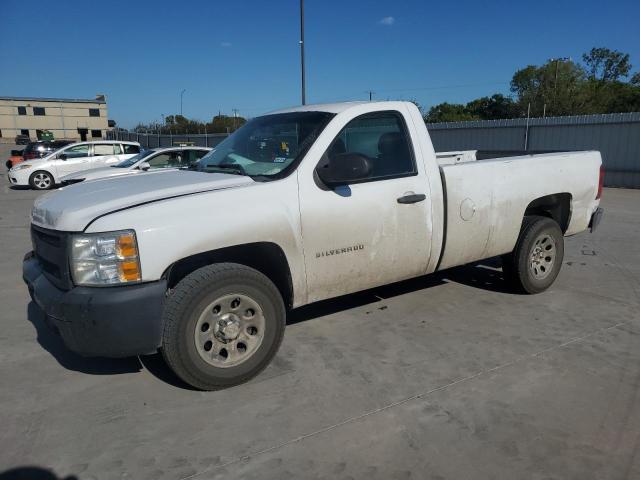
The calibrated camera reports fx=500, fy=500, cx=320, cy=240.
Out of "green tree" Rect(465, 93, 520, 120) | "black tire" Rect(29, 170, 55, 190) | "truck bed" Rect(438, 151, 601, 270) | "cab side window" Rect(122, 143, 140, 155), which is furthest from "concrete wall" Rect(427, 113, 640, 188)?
"green tree" Rect(465, 93, 520, 120)

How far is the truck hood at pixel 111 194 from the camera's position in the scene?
10.0ft

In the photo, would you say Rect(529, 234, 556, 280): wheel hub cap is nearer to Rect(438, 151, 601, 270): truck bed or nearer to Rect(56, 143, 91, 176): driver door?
Rect(438, 151, 601, 270): truck bed

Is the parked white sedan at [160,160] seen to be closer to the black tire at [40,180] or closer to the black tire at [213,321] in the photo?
the black tire at [40,180]

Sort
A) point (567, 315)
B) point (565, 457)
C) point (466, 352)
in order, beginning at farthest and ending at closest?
1. point (567, 315)
2. point (466, 352)
3. point (565, 457)

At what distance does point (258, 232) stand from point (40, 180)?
663 inches

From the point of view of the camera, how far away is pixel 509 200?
4758 mm

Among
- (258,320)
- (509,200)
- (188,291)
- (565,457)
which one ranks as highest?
(509,200)

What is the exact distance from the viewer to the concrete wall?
53.5ft

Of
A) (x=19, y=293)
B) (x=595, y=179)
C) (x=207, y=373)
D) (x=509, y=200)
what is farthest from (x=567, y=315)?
(x=19, y=293)

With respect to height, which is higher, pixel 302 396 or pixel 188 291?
pixel 188 291

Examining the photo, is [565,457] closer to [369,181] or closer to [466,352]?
[466,352]

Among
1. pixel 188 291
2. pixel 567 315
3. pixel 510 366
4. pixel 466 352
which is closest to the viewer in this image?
pixel 188 291

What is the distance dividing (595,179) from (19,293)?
21.6ft

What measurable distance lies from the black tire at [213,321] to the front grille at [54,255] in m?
0.64
